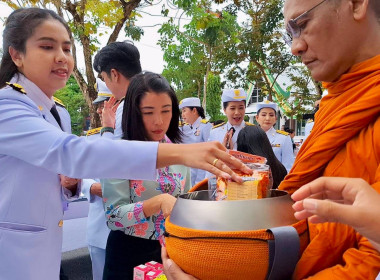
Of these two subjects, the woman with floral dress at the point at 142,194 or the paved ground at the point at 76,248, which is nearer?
the woman with floral dress at the point at 142,194

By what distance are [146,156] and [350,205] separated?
2.57ft

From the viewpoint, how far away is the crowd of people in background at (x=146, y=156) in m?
1.01

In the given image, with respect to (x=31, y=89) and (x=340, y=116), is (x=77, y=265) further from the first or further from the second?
(x=340, y=116)

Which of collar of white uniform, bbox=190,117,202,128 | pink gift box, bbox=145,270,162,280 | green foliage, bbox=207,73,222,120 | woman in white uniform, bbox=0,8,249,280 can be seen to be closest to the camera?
woman in white uniform, bbox=0,8,249,280

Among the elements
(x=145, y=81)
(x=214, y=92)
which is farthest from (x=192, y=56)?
(x=145, y=81)

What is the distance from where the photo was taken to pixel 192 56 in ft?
54.4

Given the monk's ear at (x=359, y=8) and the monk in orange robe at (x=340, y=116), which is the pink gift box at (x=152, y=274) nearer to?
the monk in orange robe at (x=340, y=116)

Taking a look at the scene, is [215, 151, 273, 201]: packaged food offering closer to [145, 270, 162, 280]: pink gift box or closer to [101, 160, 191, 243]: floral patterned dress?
[145, 270, 162, 280]: pink gift box

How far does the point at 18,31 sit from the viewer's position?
189cm

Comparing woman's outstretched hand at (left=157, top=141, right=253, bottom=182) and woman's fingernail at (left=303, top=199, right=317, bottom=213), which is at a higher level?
woman's outstretched hand at (left=157, top=141, right=253, bottom=182)

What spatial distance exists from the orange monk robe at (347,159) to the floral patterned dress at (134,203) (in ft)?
3.22

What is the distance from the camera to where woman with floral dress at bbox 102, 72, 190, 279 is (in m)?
1.86

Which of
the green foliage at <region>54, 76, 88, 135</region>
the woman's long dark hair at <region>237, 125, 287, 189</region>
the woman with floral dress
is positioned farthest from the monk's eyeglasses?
the green foliage at <region>54, 76, 88, 135</region>

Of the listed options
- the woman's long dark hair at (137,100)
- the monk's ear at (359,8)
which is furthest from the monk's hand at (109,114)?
the monk's ear at (359,8)
